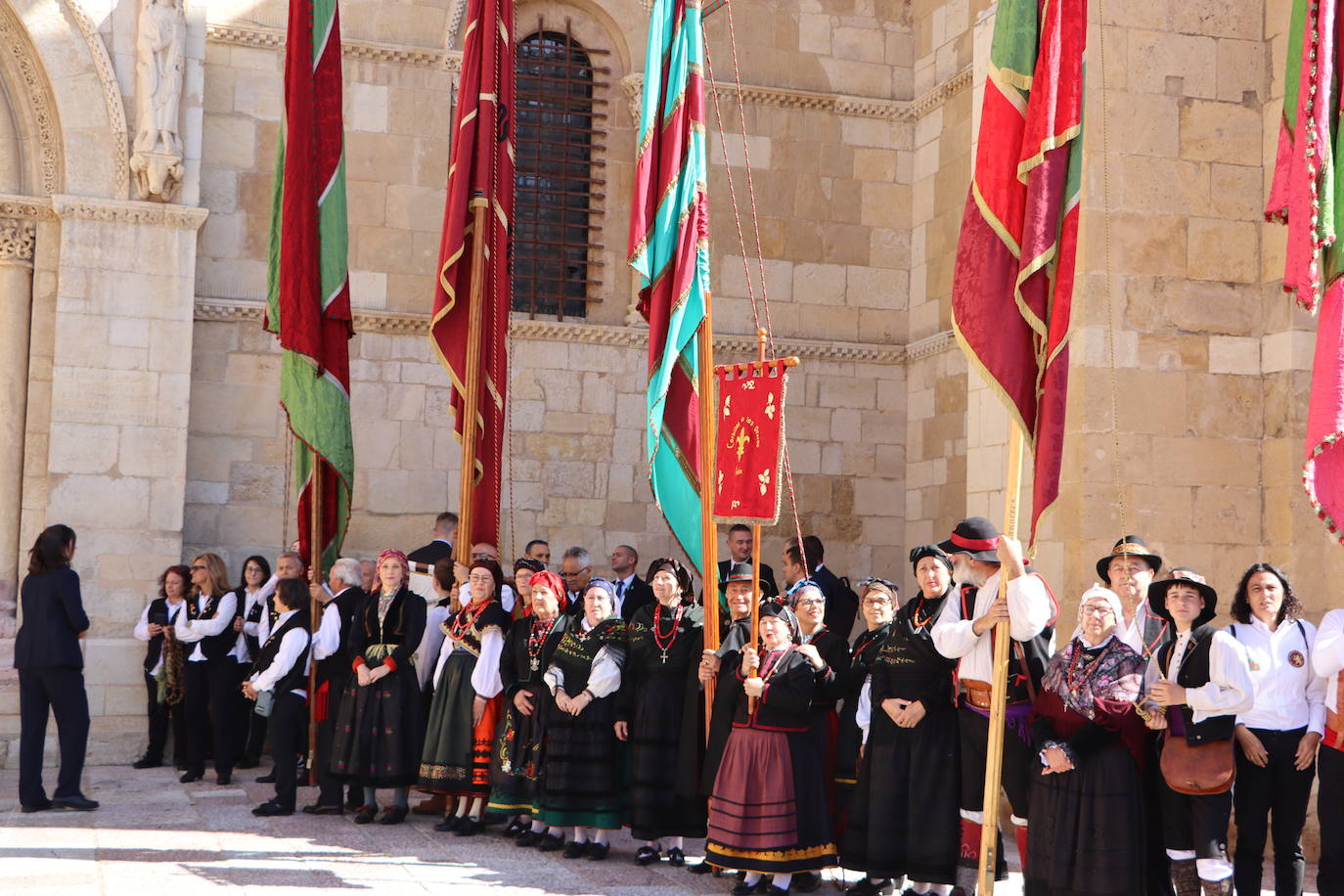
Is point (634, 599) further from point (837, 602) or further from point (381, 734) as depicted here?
point (381, 734)

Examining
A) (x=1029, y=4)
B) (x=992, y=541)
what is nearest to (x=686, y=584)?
(x=992, y=541)

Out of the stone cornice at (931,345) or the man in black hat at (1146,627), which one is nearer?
the man in black hat at (1146,627)

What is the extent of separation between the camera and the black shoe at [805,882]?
6.99 meters

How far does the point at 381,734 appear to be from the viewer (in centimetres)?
856

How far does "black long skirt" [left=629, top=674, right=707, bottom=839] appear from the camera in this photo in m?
7.51

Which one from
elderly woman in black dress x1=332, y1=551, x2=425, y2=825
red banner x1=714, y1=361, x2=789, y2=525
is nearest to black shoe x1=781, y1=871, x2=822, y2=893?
red banner x1=714, y1=361, x2=789, y2=525

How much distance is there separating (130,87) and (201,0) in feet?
2.92

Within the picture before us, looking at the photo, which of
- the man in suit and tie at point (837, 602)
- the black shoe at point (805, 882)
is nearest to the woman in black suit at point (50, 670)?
the black shoe at point (805, 882)

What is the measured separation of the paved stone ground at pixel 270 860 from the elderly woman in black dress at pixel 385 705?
27 centimetres

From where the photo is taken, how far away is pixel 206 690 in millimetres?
10500

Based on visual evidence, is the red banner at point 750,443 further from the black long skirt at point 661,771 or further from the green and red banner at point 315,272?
the green and red banner at point 315,272

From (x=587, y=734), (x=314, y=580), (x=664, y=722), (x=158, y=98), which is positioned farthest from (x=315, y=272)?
(x=664, y=722)

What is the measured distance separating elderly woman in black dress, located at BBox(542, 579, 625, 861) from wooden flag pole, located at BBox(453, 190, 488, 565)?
4.20 ft

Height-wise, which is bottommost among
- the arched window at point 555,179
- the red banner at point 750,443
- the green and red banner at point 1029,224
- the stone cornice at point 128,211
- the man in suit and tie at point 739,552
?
the man in suit and tie at point 739,552
